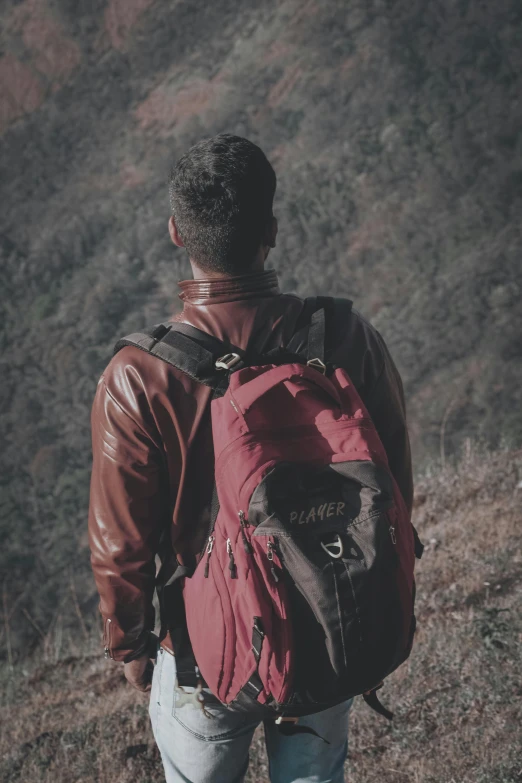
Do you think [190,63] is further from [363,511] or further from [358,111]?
[363,511]

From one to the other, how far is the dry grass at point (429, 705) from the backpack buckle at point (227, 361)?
158 centimetres

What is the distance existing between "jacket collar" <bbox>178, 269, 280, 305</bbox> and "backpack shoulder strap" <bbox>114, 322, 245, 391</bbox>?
7 centimetres

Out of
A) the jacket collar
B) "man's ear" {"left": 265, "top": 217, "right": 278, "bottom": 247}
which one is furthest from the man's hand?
"man's ear" {"left": 265, "top": 217, "right": 278, "bottom": 247}

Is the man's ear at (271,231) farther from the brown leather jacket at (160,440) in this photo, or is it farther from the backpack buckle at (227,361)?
the backpack buckle at (227,361)

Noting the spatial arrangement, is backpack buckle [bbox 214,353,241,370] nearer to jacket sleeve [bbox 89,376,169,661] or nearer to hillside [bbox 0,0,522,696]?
jacket sleeve [bbox 89,376,169,661]

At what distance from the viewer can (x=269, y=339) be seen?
137 cm

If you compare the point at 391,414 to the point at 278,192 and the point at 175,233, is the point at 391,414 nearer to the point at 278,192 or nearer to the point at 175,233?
the point at 175,233

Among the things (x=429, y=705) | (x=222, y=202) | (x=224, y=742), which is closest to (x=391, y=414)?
(x=222, y=202)

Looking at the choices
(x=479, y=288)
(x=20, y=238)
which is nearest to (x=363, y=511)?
(x=479, y=288)

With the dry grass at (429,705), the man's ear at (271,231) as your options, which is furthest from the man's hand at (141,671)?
the dry grass at (429,705)

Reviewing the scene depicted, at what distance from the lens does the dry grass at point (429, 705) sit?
7.64 ft

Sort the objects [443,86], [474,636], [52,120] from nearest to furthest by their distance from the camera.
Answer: [474,636] → [443,86] → [52,120]

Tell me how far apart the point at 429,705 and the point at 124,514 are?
1686 millimetres

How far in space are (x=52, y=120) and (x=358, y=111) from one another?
8.63 m
